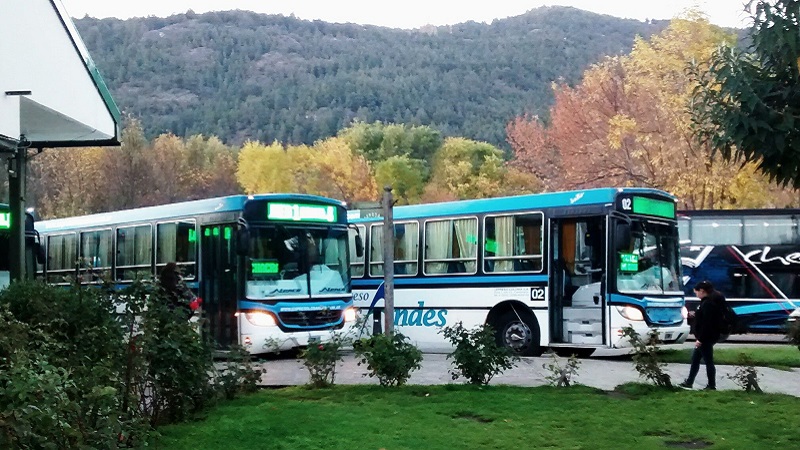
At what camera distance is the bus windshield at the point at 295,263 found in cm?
1867

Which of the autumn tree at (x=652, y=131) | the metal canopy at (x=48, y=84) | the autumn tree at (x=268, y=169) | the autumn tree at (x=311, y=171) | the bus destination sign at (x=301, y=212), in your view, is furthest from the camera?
the autumn tree at (x=268, y=169)

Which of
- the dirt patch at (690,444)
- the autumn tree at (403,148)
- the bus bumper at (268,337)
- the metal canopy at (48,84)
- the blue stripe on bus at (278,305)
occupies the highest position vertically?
the autumn tree at (403,148)

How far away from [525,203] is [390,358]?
7620 mm

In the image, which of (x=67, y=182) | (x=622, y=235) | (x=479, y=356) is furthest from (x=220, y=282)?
(x=67, y=182)

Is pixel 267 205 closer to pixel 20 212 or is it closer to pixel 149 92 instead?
pixel 20 212

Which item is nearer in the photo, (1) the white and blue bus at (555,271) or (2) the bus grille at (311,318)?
(1) the white and blue bus at (555,271)

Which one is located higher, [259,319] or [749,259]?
[749,259]

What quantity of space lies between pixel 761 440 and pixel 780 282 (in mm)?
19693

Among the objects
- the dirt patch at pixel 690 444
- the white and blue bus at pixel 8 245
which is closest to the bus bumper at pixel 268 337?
the white and blue bus at pixel 8 245

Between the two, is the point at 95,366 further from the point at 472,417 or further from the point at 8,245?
the point at 8,245

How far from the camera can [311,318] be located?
18.9 metres

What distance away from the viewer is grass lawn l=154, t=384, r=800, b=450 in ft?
30.8

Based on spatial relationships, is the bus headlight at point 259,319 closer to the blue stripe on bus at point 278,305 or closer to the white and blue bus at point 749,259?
the blue stripe on bus at point 278,305

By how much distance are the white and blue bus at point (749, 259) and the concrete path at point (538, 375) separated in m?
10.8
